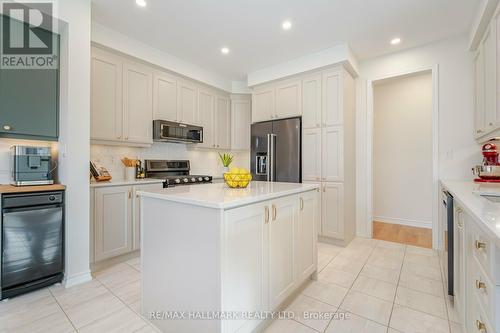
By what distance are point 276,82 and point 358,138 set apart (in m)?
1.58

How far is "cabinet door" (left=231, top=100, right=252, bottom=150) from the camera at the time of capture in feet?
15.3

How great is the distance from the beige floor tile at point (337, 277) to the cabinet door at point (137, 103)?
2759 millimetres

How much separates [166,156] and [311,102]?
2.43 m

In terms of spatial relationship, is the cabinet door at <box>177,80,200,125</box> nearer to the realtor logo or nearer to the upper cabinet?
the realtor logo

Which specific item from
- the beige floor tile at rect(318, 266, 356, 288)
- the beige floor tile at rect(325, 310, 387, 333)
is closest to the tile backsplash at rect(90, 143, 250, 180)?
the beige floor tile at rect(318, 266, 356, 288)

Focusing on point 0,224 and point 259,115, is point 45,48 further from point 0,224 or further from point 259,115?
point 259,115

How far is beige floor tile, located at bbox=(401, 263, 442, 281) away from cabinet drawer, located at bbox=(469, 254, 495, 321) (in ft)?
4.34

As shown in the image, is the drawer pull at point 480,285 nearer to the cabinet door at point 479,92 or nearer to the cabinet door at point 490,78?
the cabinet door at point 490,78

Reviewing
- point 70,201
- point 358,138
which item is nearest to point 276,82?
point 358,138

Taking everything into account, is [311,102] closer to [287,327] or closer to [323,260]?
[323,260]

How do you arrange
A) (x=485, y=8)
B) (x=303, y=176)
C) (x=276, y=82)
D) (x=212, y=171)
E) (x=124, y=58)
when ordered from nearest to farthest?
(x=485, y=8) < (x=124, y=58) < (x=303, y=176) < (x=276, y=82) < (x=212, y=171)

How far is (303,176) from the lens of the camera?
11.7 ft

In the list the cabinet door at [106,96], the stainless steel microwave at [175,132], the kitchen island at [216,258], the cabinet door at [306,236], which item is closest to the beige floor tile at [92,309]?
the kitchen island at [216,258]

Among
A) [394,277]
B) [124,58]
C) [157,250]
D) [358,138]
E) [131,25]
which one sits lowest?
[394,277]
